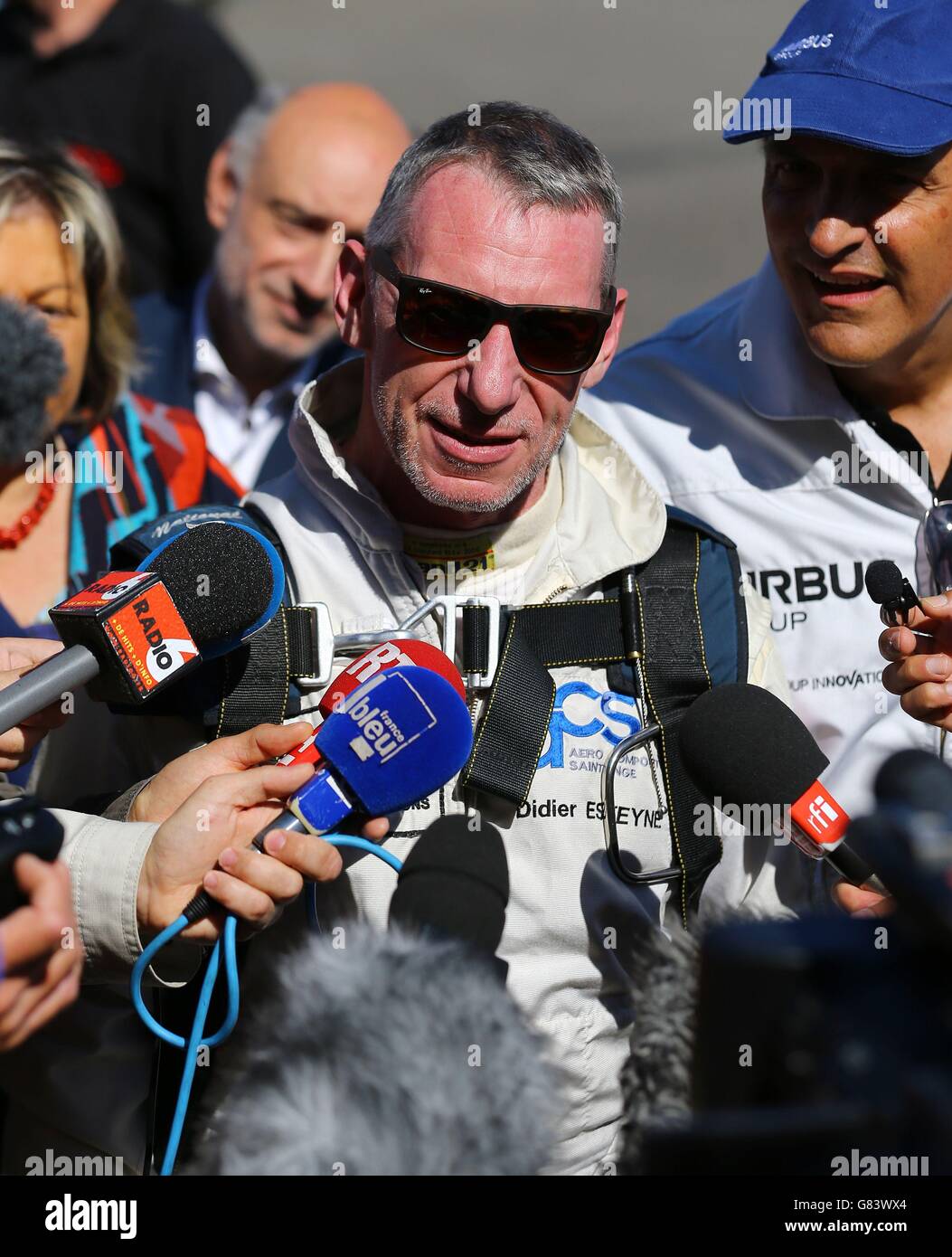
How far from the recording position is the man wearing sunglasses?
229 centimetres

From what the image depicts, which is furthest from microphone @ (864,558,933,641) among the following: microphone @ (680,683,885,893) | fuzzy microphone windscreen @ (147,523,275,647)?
fuzzy microphone windscreen @ (147,523,275,647)

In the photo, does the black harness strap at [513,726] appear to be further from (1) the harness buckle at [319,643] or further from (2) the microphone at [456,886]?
(1) the harness buckle at [319,643]

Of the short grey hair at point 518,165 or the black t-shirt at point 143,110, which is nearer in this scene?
the short grey hair at point 518,165

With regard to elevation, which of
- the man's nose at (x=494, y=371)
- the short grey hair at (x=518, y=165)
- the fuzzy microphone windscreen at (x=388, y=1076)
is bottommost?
the fuzzy microphone windscreen at (x=388, y=1076)

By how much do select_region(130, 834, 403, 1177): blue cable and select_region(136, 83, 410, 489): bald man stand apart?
252 centimetres

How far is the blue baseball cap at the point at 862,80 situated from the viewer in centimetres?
271

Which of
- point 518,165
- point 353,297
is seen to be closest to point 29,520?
point 353,297

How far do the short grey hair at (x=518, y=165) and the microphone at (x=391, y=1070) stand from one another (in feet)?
3.61

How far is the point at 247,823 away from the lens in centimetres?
190

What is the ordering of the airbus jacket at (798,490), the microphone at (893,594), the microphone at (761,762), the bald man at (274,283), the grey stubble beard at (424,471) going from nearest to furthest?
the microphone at (761,762) < the microphone at (893,594) < the grey stubble beard at (424,471) < the airbus jacket at (798,490) < the bald man at (274,283)

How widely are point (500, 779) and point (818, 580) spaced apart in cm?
101

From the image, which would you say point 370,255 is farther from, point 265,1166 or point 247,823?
point 265,1166

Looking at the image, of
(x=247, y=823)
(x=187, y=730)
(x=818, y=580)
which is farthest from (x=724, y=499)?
(x=247, y=823)

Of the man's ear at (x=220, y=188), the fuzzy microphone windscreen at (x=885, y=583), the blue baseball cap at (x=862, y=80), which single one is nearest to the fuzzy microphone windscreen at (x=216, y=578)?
the fuzzy microphone windscreen at (x=885, y=583)
